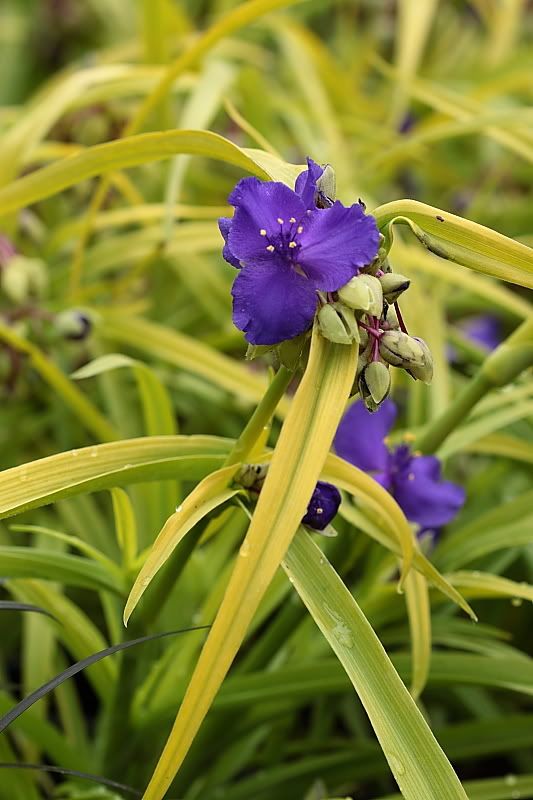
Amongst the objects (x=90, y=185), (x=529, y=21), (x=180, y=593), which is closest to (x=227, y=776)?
(x=180, y=593)

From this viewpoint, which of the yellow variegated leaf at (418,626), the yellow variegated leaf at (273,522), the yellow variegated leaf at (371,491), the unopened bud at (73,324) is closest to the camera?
the yellow variegated leaf at (273,522)

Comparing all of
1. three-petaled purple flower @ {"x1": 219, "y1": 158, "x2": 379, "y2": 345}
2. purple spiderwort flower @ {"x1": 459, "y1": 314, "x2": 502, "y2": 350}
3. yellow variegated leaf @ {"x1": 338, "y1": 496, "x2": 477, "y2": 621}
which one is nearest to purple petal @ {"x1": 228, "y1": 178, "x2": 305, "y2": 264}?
three-petaled purple flower @ {"x1": 219, "y1": 158, "x2": 379, "y2": 345}

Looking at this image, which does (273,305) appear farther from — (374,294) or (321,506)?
(321,506)

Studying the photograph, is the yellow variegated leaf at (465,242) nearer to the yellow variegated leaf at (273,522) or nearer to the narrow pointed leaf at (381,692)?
the yellow variegated leaf at (273,522)

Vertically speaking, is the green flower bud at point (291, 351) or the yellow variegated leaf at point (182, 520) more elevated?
the green flower bud at point (291, 351)

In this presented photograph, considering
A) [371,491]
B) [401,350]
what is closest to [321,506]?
[371,491]

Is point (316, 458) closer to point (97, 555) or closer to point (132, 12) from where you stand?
point (97, 555)

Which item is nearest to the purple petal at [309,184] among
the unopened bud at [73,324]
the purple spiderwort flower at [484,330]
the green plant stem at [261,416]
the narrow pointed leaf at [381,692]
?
the green plant stem at [261,416]
